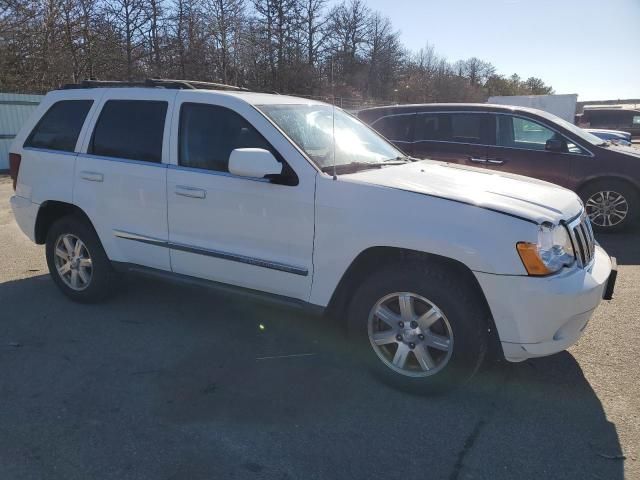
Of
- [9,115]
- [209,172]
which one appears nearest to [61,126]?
[209,172]

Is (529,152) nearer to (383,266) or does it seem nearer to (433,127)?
(433,127)

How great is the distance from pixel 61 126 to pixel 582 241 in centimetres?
436

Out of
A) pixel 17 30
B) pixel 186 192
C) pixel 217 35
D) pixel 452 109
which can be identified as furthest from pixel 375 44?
pixel 186 192

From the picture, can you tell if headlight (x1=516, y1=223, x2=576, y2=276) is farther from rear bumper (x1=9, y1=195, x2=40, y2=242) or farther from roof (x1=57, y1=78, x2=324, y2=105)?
rear bumper (x1=9, y1=195, x2=40, y2=242)

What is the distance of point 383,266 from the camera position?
3.26 metres

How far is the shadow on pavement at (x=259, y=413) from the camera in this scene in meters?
2.60

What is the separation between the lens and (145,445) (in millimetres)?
2744

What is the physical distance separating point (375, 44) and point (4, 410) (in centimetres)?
4448

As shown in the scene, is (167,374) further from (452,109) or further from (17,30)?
(17,30)

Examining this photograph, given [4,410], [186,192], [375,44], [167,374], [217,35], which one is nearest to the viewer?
[4,410]

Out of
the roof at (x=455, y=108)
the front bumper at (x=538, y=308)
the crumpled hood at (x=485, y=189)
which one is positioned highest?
the roof at (x=455, y=108)

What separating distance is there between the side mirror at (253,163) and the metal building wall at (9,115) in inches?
543

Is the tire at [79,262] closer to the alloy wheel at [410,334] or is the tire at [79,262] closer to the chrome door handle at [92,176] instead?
the chrome door handle at [92,176]

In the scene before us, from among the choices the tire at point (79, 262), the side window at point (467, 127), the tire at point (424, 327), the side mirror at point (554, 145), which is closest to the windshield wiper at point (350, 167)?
the tire at point (424, 327)
